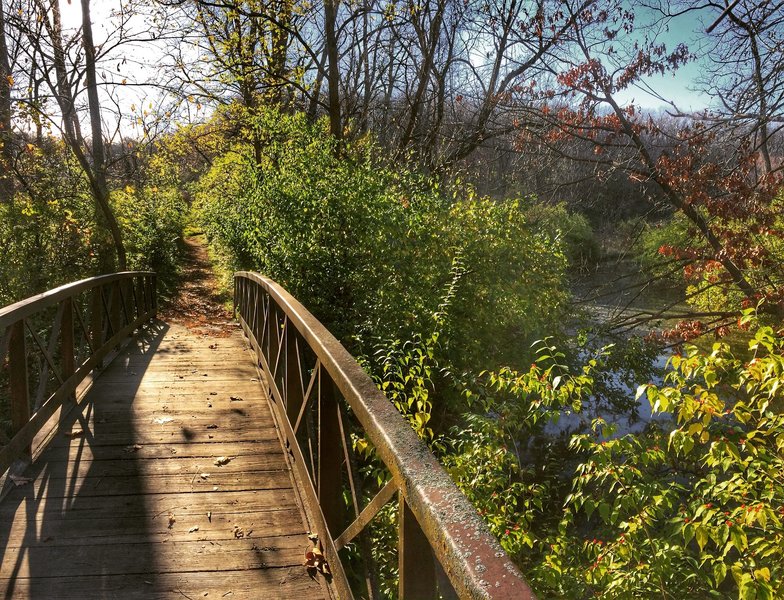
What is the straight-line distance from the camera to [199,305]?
48.9 ft

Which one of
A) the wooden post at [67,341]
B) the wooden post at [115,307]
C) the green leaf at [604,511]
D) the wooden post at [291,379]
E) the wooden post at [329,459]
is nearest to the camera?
the wooden post at [329,459]

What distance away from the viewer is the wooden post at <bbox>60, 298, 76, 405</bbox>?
15.2ft

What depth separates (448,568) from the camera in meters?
1.12

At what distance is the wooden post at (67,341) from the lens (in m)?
4.64

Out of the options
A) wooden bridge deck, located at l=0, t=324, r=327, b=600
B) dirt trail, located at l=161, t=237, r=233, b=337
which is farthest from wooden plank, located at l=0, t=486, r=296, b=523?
dirt trail, located at l=161, t=237, r=233, b=337

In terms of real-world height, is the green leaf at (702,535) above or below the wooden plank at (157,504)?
below

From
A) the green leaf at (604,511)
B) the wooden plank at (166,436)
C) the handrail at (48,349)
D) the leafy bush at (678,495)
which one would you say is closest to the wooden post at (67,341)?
the handrail at (48,349)

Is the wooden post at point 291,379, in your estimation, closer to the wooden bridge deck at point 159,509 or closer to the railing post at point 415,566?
the wooden bridge deck at point 159,509

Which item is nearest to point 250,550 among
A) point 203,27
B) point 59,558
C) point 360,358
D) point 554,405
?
point 59,558

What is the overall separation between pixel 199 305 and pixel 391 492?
14289 millimetres

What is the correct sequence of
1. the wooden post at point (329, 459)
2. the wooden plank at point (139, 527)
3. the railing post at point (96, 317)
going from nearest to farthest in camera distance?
the wooden post at point (329, 459)
the wooden plank at point (139, 527)
the railing post at point (96, 317)

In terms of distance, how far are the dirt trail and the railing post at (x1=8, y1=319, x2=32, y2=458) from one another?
259 inches

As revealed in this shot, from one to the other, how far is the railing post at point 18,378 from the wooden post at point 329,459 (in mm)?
2264

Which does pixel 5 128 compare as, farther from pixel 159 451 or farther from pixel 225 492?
pixel 225 492
